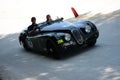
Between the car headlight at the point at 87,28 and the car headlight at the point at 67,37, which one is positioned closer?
the car headlight at the point at 67,37

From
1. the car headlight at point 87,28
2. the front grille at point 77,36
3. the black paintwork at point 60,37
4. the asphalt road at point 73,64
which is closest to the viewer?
the asphalt road at point 73,64

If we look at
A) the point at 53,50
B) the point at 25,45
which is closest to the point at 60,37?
the point at 53,50

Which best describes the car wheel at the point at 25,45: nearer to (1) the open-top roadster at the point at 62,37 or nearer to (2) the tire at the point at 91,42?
(1) the open-top roadster at the point at 62,37

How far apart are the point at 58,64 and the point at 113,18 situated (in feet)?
22.9

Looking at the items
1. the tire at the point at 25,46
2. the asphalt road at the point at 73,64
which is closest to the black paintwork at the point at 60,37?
the asphalt road at the point at 73,64

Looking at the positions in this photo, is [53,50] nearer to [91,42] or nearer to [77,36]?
[77,36]

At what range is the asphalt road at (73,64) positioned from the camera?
333 inches

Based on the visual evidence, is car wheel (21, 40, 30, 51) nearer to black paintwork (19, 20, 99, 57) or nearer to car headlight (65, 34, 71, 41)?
black paintwork (19, 20, 99, 57)

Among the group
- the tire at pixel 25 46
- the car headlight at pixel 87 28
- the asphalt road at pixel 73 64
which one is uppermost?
the car headlight at pixel 87 28

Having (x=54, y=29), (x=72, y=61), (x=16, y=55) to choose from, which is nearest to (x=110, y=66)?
(x=72, y=61)

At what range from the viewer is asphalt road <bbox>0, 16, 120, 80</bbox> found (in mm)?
8461

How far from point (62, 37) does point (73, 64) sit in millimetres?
1127

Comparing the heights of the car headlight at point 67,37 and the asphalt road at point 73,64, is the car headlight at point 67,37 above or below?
above

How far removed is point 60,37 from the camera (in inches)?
412
